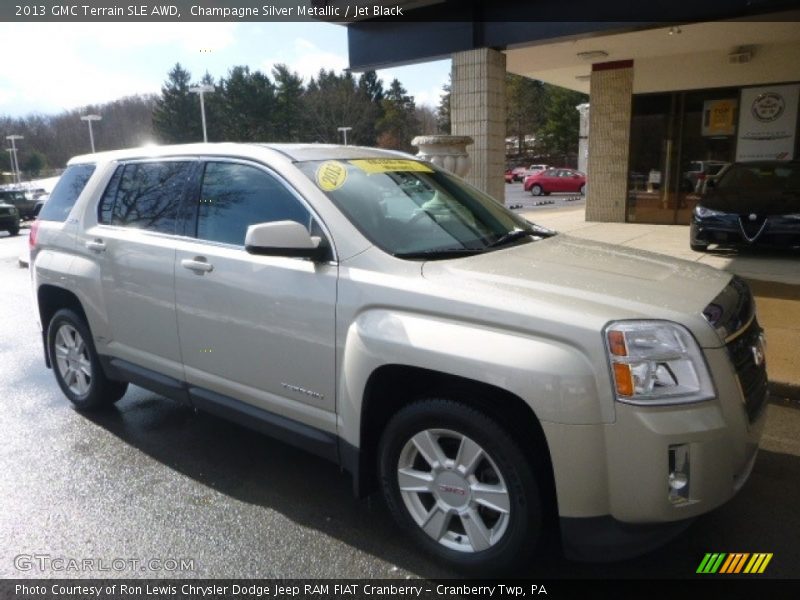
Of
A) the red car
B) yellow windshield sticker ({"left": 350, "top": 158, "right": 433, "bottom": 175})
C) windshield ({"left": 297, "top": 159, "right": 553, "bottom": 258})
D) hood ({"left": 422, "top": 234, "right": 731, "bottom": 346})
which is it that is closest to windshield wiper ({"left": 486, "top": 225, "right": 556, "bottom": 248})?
windshield ({"left": 297, "top": 159, "right": 553, "bottom": 258})

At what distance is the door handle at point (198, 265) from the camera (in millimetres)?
3406

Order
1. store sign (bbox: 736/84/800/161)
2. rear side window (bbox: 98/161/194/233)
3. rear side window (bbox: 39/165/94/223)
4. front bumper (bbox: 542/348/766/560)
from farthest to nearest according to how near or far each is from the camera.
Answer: store sign (bbox: 736/84/800/161)
rear side window (bbox: 39/165/94/223)
rear side window (bbox: 98/161/194/233)
front bumper (bbox: 542/348/766/560)

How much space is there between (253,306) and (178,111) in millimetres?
79606

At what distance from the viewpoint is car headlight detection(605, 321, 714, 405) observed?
2.22 metres

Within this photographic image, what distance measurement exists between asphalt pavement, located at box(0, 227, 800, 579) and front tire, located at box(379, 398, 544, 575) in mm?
184

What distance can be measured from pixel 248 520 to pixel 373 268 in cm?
147

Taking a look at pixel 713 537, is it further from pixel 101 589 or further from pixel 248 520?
pixel 101 589

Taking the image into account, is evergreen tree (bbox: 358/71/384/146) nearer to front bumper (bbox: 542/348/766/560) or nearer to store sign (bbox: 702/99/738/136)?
store sign (bbox: 702/99/738/136)

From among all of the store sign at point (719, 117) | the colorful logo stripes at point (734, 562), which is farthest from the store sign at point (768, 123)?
the colorful logo stripes at point (734, 562)

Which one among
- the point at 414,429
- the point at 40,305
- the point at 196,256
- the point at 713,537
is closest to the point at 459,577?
the point at 414,429

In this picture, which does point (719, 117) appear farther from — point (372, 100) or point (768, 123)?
point (372, 100)

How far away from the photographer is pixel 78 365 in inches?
184

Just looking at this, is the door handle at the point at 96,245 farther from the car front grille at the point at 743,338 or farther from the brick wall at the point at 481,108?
the brick wall at the point at 481,108

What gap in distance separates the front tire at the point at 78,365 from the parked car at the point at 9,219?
69.8 ft
